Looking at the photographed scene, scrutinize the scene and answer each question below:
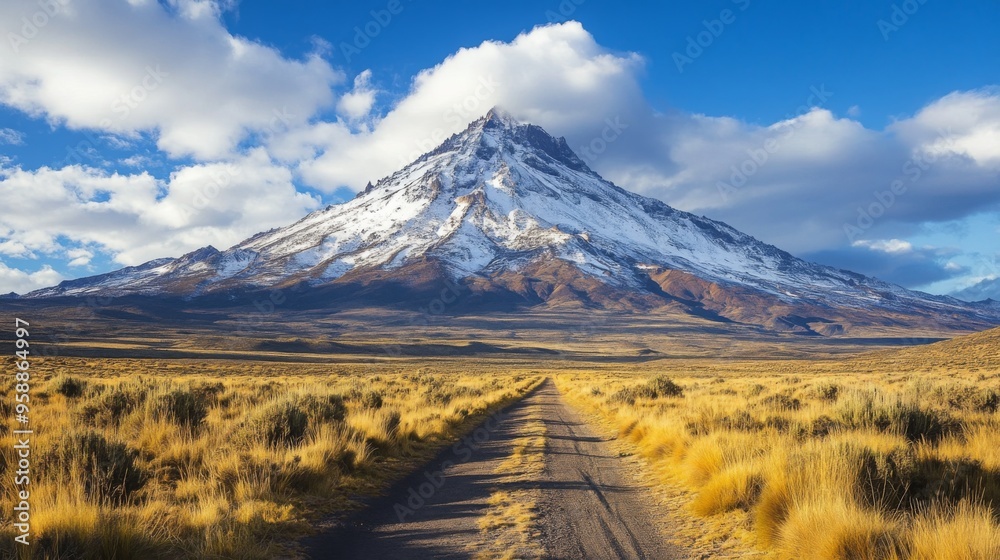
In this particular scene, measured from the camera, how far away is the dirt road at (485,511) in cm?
620

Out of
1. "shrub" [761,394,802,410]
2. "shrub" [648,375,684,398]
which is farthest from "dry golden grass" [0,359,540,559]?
"shrub" [648,375,684,398]

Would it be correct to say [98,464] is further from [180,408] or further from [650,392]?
[650,392]

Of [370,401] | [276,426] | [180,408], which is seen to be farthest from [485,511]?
[370,401]

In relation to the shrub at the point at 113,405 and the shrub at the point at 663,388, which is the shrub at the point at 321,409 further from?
the shrub at the point at 663,388

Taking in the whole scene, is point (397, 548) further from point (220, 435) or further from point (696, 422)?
point (696, 422)

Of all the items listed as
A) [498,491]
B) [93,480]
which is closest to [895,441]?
[498,491]

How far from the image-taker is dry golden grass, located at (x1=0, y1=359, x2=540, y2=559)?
198 inches

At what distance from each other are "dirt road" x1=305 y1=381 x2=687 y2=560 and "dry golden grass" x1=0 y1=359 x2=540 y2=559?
567mm

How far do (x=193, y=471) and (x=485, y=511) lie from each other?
4.28 metres

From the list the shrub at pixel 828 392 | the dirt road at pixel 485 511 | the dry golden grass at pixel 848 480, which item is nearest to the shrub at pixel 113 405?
the dirt road at pixel 485 511

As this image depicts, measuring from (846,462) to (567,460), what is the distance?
6.15 meters

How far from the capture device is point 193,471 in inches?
320

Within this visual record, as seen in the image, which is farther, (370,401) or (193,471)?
(370,401)

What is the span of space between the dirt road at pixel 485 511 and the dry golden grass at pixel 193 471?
57cm
